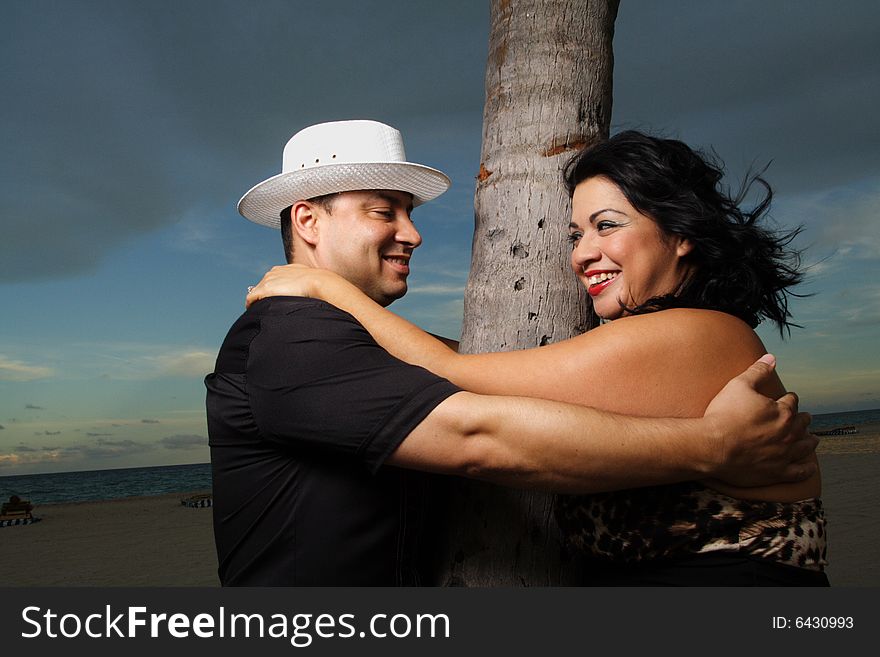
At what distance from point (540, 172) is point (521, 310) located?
1.78 feet

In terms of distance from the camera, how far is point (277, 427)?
185 centimetres

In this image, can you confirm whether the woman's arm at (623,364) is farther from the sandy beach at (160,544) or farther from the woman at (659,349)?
the sandy beach at (160,544)

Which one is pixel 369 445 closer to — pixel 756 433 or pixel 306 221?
pixel 756 433

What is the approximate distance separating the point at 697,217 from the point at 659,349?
0.54 meters

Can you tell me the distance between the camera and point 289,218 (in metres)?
2.72

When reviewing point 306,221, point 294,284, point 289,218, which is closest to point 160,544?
point 289,218

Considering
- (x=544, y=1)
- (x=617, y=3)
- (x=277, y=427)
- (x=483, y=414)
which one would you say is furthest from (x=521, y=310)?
(x=617, y=3)

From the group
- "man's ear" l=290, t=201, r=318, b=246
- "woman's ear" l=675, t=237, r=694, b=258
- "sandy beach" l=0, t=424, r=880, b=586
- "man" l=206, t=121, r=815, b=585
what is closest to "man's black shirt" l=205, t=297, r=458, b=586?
"man" l=206, t=121, r=815, b=585

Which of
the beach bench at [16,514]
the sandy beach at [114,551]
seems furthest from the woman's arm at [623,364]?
the beach bench at [16,514]

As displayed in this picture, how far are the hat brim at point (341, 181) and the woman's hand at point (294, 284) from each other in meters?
0.44

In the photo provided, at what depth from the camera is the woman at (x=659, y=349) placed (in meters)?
1.90

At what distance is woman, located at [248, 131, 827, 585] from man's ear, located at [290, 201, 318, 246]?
356 mm

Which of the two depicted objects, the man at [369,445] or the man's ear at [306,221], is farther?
the man's ear at [306,221]

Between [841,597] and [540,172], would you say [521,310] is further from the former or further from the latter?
[841,597]
